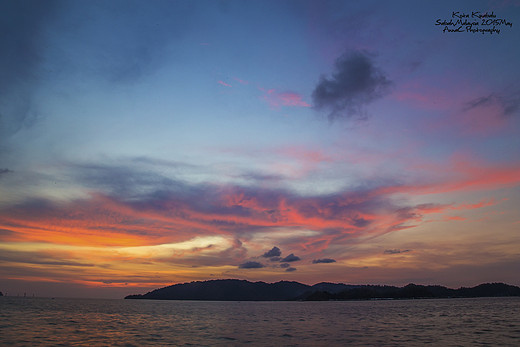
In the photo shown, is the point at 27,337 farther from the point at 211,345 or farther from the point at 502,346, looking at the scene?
the point at 502,346

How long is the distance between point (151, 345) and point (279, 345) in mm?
17790

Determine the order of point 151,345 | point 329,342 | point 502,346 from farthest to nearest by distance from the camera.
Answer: point 329,342, point 151,345, point 502,346

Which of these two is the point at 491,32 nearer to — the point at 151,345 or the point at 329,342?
the point at 329,342

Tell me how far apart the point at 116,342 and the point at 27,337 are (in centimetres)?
1481

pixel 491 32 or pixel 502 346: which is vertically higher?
pixel 491 32

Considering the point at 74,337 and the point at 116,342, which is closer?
the point at 116,342

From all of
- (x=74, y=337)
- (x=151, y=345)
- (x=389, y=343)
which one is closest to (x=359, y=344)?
(x=389, y=343)

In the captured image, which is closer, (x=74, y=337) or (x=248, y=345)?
(x=248, y=345)

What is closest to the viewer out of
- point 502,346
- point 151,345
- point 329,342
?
point 502,346

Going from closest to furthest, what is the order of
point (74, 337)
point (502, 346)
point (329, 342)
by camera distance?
point (502, 346) → point (329, 342) → point (74, 337)

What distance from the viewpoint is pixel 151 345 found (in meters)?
49.7

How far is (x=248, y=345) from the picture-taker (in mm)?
50406

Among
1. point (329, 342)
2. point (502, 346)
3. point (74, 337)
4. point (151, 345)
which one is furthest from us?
point (74, 337)

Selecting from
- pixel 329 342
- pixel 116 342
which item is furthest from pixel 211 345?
pixel 329 342
